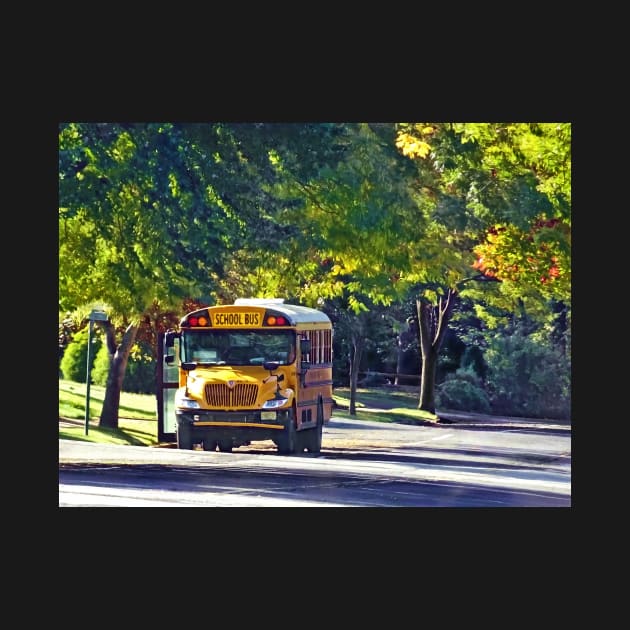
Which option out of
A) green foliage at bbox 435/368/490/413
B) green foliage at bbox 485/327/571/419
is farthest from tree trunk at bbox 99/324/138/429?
green foliage at bbox 485/327/571/419

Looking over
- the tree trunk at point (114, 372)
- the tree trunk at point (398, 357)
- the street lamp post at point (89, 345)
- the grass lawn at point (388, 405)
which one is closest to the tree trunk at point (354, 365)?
the grass lawn at point (388, 405)

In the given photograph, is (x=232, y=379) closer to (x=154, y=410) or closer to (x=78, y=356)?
(x=154, y=410)

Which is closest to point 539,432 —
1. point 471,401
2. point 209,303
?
point 471,401

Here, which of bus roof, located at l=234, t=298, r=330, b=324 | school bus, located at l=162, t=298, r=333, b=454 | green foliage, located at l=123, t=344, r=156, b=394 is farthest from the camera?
bus roof, located at l=234, t=298, r=330, b=324

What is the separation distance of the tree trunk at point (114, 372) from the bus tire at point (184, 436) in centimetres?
87

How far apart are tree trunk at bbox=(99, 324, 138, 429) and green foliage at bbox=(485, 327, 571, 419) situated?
4564 mm

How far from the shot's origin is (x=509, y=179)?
37812mm

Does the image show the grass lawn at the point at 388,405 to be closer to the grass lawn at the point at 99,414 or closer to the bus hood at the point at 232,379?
the bus hood at the point at 232,379

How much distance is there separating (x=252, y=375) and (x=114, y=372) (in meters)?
1.87

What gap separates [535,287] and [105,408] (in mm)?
5581

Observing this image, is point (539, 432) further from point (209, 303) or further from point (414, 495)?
point (209, 303)

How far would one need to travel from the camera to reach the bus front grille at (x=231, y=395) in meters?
37.6

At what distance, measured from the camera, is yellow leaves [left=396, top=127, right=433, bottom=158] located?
123 feet

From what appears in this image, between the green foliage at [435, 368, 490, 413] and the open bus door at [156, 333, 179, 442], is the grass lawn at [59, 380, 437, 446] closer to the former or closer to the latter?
the open bus door at [156, 333, 179, 442]
